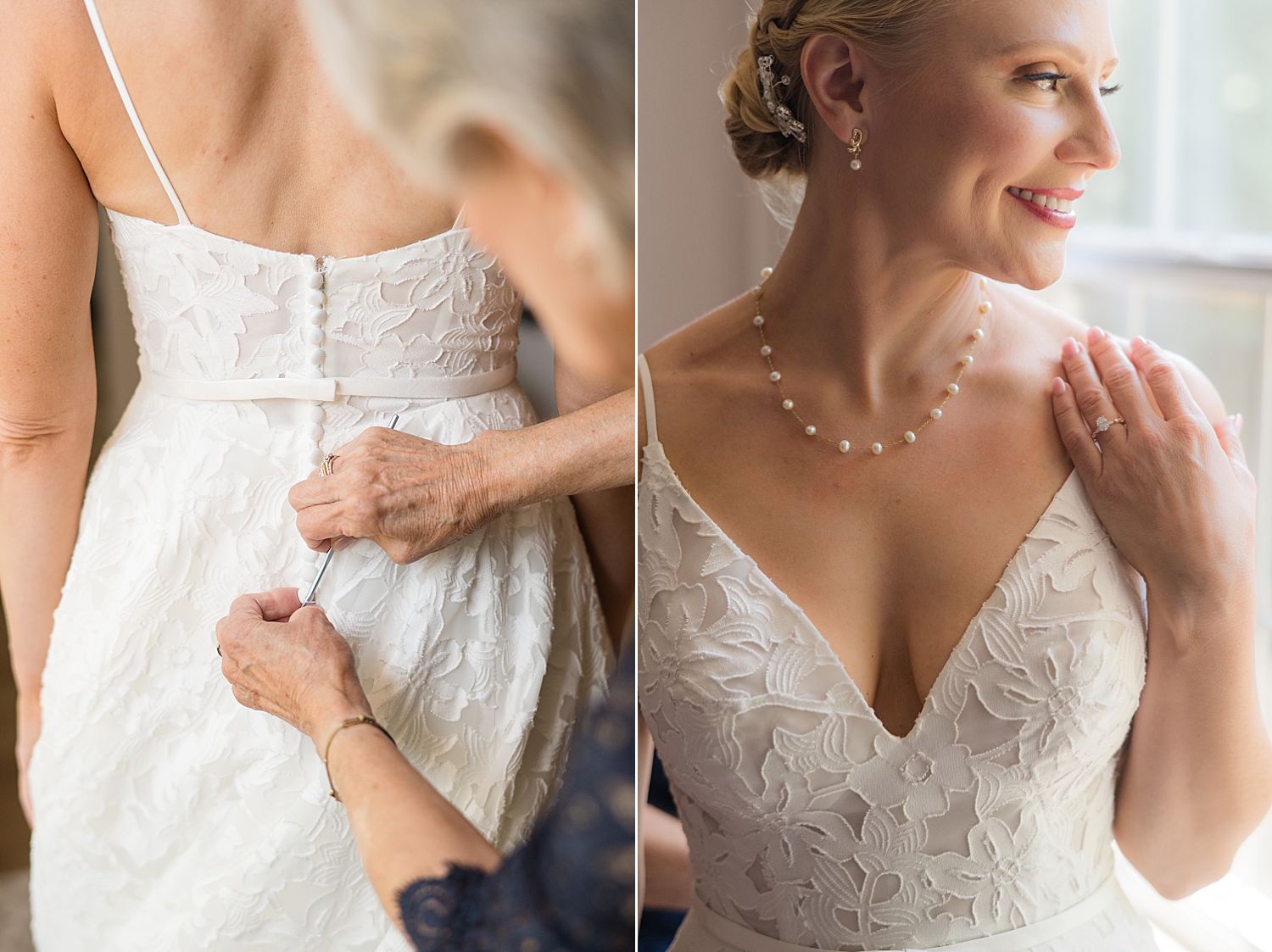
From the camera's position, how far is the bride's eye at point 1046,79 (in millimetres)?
774

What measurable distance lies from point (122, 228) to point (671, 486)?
1.68 ft

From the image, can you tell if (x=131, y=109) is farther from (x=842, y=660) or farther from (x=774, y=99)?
(x=842, y=660)

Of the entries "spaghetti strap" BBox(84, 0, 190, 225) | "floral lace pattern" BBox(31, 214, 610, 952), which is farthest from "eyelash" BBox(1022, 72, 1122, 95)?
"spaghetti strap" BBox(84, 0, 190, 225)

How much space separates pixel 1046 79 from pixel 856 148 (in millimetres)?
165

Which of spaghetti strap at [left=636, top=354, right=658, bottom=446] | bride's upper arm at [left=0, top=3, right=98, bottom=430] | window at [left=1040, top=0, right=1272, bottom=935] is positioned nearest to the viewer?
bride's upper arm at [left=0, top=3, right=98, bottom=430]

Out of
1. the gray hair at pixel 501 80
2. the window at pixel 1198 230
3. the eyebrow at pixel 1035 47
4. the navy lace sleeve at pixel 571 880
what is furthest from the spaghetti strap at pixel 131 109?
the window at pixel 1198 230

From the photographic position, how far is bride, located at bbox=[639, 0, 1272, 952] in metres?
0.83

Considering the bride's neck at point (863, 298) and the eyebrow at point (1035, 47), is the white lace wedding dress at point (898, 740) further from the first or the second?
the eyebrow at point (1035, 47)

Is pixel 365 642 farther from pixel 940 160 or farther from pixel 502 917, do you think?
pixel 940 160

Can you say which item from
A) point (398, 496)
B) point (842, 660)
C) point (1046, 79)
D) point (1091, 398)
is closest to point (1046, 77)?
point (1046, 79)

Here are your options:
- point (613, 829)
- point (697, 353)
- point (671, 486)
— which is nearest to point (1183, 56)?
point (697, 353)

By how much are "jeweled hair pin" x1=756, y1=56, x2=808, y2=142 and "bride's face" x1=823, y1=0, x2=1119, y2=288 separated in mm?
65

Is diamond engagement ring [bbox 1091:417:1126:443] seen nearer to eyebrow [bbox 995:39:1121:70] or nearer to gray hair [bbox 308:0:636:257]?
eyebrow [bbox 995:39:1121:70]

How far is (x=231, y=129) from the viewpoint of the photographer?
Answer: 1.62 ft
